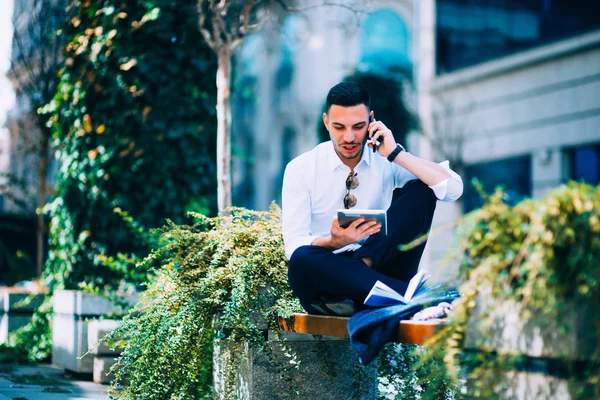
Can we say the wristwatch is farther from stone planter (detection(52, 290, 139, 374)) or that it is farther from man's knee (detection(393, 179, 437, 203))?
stone planter (detection(52, 290, 139, 374))

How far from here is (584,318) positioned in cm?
234

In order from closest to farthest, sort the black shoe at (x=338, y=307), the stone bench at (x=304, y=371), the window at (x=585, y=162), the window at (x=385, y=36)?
the black shoe at (x=338, y=307)
the stone bench at (x=304, y=371)
the window at (x=585, y=162)
the window at (x=385, y=36)

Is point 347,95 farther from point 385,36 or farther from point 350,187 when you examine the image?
point 385,36

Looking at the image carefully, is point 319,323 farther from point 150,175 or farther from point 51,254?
point 51,254

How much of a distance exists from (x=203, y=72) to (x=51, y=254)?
2149 millimetres

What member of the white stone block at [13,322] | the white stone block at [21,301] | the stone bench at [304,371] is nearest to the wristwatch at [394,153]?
the stone bench at [304,371]

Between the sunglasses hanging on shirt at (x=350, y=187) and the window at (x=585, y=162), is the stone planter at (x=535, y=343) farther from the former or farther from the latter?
the window at (x=585, y=162)

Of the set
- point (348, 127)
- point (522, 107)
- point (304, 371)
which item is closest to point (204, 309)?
point (304, 371)

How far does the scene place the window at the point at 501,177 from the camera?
1808 cm

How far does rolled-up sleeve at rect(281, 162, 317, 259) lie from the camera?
3.98 metres

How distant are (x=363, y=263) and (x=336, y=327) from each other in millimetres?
353

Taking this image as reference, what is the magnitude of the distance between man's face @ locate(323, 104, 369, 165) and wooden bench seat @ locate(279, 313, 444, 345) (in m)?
0.79

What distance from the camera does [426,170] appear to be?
3.78 m

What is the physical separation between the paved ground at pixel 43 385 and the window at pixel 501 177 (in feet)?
40.2
